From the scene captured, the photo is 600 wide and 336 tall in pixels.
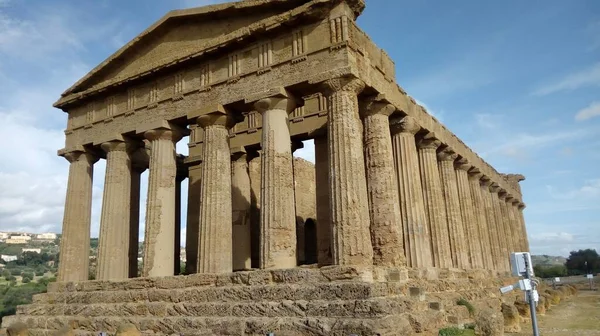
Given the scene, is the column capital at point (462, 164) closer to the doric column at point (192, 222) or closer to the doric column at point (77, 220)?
the doric column at point (192, 222)

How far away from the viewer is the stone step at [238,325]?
31.0 feet

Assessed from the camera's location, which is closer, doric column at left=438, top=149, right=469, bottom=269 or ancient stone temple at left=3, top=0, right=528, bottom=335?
ancient stone temple at left=3, top=0, right=528, bottom=335

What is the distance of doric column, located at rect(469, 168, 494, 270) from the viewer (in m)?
23.9

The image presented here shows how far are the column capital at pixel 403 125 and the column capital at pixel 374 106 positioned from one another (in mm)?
1804

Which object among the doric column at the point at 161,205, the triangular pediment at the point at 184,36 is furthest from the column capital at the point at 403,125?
the doric column at the point at 161,205

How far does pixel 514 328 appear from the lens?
13.6 metres

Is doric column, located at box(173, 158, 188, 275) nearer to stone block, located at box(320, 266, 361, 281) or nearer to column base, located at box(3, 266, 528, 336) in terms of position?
column base, located at box(3, 266, 528, 336)

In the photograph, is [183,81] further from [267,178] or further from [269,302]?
[269,302]

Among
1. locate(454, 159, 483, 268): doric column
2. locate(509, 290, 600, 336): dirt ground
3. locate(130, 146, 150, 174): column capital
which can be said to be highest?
locate(130, 146, 150, 174): column capital

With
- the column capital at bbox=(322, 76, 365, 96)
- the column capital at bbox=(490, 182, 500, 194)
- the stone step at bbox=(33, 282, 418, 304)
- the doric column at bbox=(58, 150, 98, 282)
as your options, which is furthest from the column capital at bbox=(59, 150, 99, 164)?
the column capital at bbox=(490, 182, 500, 194)

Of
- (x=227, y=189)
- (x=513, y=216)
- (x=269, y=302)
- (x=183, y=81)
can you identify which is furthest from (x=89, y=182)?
(x=513, y=216)

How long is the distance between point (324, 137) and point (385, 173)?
12.6 feet

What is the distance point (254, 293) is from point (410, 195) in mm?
6956

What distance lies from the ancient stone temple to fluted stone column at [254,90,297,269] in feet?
0.14
